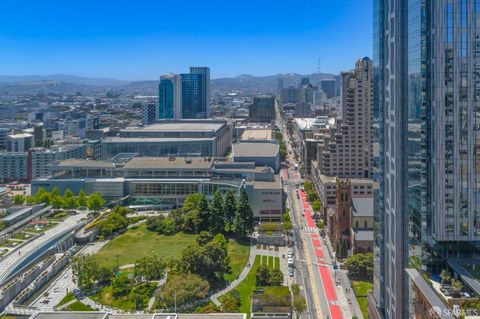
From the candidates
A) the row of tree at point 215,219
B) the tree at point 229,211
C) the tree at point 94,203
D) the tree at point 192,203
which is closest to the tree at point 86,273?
the row of tree at point 215,219

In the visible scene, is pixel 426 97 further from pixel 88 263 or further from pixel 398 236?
pixel 88 263

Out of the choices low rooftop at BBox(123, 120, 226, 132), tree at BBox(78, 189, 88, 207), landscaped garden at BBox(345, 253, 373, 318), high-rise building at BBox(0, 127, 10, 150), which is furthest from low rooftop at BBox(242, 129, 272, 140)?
landscaped garden at BBox(345, 253, 373, 318)

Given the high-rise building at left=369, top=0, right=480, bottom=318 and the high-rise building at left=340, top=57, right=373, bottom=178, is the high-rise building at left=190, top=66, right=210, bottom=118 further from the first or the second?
the high-rise building at left=369, top=0, right=480, bottom=318

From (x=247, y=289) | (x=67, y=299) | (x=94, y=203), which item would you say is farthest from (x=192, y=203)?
(x=67, y=299)

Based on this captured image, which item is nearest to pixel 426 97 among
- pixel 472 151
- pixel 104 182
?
pixel 472 151

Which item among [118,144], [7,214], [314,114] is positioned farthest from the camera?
[314,114]

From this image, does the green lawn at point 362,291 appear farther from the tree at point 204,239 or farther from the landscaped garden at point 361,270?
the tree at point 204,239
